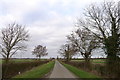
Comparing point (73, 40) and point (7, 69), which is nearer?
point (7, 69)

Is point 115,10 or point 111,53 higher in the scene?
point 115,10

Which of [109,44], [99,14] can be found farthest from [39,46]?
[109,44]

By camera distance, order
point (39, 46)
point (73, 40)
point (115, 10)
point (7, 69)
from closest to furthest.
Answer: point (7, 69)
point (115, 10)
point (73, 40)
point (39, 46)

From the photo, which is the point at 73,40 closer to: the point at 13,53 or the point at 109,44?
the point at 13,53

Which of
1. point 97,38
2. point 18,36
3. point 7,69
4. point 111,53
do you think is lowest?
point 7,69

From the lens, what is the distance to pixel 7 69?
19031 mm

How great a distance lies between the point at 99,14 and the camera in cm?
2500

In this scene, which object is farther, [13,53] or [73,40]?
[73,40]

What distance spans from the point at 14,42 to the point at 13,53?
2.63m

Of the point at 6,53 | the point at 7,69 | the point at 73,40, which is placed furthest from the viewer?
the point at 73,40

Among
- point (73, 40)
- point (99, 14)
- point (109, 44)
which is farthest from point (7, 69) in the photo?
point (73, 40)

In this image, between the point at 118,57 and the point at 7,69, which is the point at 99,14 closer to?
the point at 118,57

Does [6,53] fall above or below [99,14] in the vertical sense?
below

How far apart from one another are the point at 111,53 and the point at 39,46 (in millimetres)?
74808
